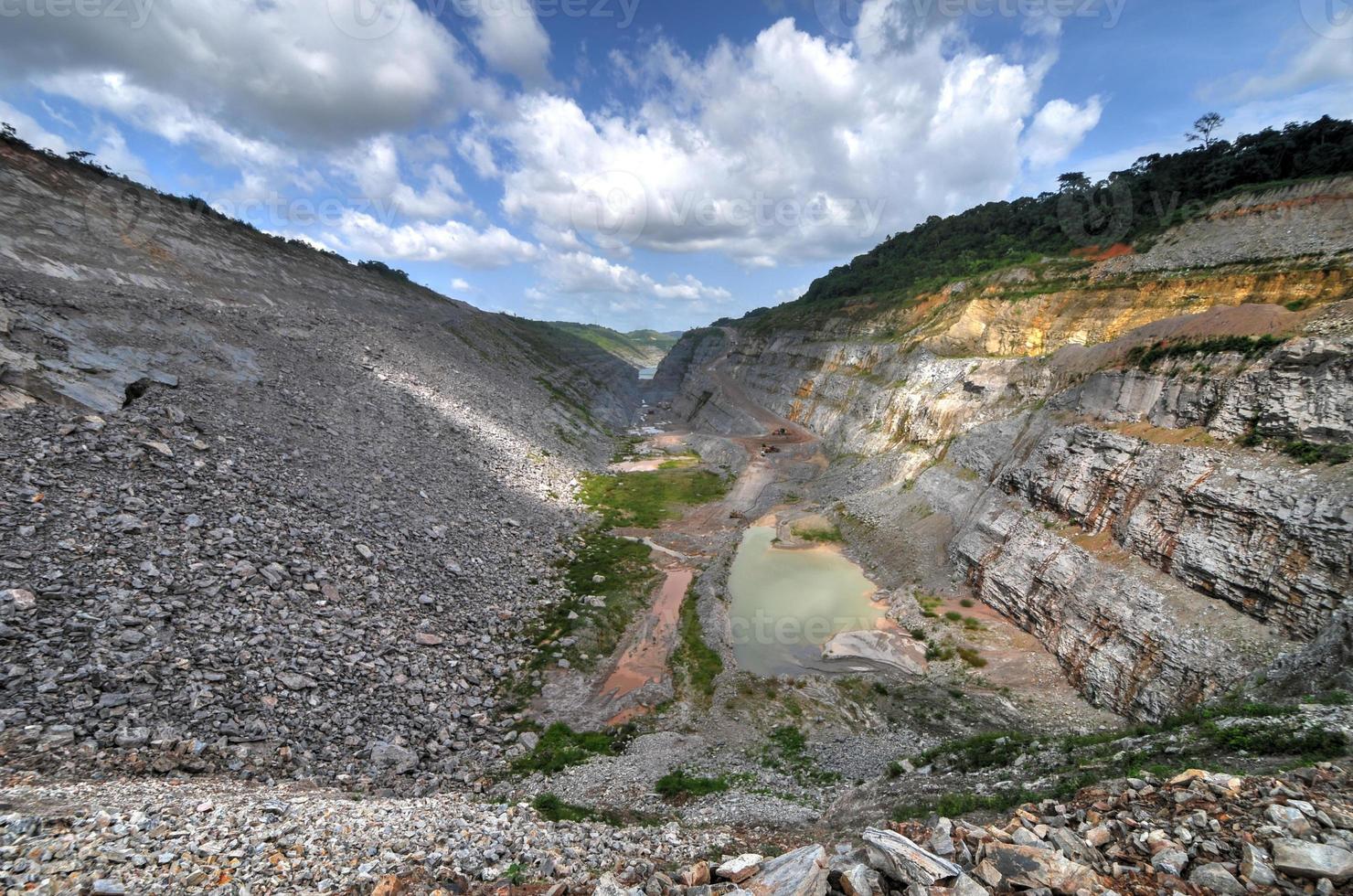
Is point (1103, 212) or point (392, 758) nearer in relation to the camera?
point (392, 758)

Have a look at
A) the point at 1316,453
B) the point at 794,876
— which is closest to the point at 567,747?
the point at 794,876

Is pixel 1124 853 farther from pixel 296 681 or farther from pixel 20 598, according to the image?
pixel 20 598

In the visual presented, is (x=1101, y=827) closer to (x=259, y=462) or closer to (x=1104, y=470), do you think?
(x=1104, y=470)

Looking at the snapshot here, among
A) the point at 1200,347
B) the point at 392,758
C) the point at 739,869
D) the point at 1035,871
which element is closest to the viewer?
the point at 1035,871

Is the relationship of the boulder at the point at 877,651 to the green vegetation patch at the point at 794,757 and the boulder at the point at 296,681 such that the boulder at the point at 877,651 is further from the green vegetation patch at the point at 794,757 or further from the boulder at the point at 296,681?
the boulder at the point at 296,681

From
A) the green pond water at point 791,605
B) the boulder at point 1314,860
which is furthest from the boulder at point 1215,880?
the green pond water at point 791,605

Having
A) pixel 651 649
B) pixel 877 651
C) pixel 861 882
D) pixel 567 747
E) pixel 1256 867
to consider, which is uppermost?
pixel 1256 867
